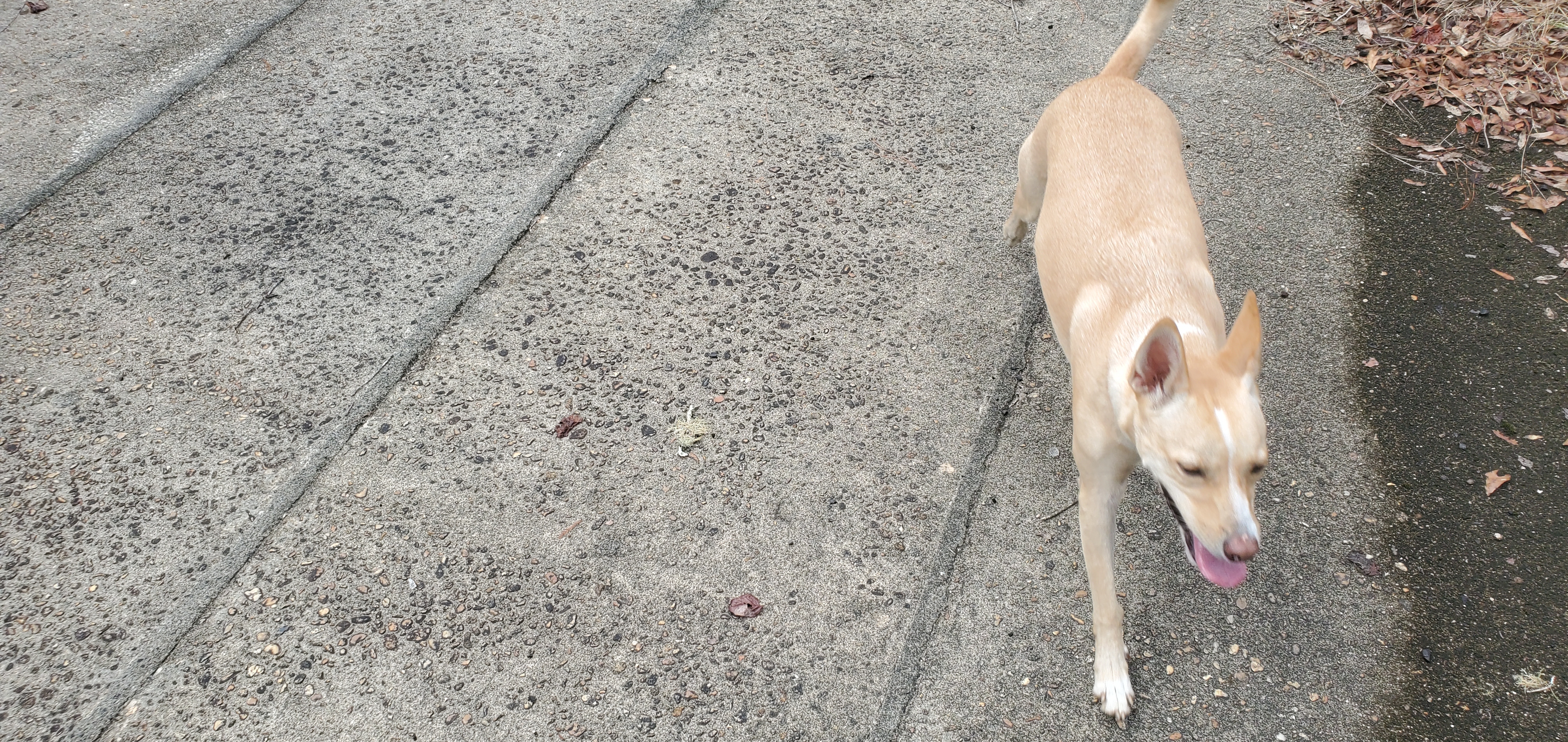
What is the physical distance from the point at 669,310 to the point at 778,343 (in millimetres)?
487

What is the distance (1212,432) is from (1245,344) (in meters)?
0.24

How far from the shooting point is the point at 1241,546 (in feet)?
7.15

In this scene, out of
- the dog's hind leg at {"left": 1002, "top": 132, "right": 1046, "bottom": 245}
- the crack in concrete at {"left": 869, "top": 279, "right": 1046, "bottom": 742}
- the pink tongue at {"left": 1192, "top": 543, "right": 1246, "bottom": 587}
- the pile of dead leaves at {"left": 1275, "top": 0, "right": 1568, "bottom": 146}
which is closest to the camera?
the pink tongue at {"left": 1192, "top": 543, "right": 1246, "bottom": 587}

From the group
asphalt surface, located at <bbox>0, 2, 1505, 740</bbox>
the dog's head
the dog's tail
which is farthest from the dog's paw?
the dog's head

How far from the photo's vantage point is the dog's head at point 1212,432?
86.1 inches

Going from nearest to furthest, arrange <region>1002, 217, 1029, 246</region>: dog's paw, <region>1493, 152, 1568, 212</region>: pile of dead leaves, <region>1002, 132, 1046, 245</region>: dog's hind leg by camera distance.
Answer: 1. <region>1002, 132, 1046, 245</region>: dog's hind leg
2. <region>1002, 217, 1029, 246</region>: dog's paw
3. <region>1493, 152, 1568, 212</region>: pile of dead leaves

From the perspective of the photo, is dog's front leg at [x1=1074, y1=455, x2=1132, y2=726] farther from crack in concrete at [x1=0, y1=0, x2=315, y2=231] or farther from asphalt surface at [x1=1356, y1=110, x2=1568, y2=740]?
crack in concrete at [x1=0, y1=0, x2=315, y2=231]

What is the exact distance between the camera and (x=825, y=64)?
5.09 metres

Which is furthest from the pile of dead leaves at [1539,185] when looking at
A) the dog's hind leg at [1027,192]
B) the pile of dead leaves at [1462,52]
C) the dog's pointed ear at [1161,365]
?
the dog's pointed ear at [1161,365]

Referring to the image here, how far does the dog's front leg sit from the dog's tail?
1.78 meters

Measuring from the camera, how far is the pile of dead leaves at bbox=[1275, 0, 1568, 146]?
4508 mm

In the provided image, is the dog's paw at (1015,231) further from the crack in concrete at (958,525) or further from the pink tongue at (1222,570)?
the pink tongue at (1222,570)

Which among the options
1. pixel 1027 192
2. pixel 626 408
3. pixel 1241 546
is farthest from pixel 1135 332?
pixel 626 408

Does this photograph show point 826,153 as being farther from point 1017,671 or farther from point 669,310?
point 1017,671
